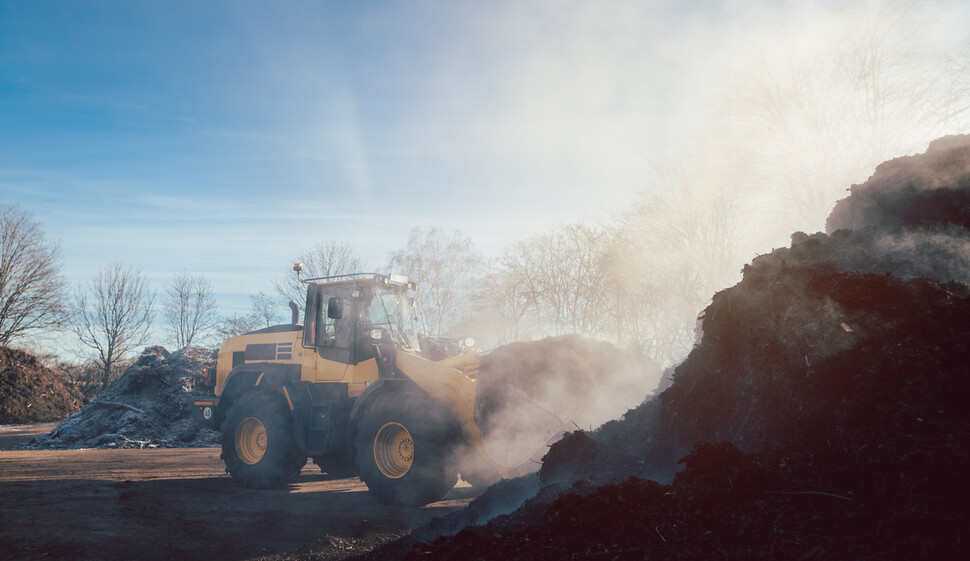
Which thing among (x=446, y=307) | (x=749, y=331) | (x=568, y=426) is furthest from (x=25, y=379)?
(x=749, y=331)

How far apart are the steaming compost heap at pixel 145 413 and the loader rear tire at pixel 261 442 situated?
8.95 m

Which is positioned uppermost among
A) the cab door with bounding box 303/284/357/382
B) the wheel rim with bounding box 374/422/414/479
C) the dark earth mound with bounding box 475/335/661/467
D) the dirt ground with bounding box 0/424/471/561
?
the cab door with bounding box 303/284/357/382

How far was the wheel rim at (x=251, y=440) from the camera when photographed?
29.6ft

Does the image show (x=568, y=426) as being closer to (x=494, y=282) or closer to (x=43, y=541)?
(x=43, y=541)

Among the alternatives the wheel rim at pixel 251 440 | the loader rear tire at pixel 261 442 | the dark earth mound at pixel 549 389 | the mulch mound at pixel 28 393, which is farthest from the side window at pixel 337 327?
the mulch mound at pixel 28 393

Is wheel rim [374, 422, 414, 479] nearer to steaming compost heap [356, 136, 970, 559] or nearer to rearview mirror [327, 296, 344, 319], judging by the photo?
steaming compost heap [356, 136, 970, 559]

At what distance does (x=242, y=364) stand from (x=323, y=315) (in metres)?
2.13

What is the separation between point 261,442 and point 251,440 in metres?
0.20

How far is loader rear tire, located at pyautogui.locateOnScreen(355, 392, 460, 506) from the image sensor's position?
7.05 m

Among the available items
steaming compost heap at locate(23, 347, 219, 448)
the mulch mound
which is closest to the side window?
steaming compost heap at locate(23, 347, 219, 448)

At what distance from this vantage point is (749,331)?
531 cm

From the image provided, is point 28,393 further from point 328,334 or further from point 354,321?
point 354,321

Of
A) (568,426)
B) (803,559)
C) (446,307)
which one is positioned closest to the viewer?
(803,559)

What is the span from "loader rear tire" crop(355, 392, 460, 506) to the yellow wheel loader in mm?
13
